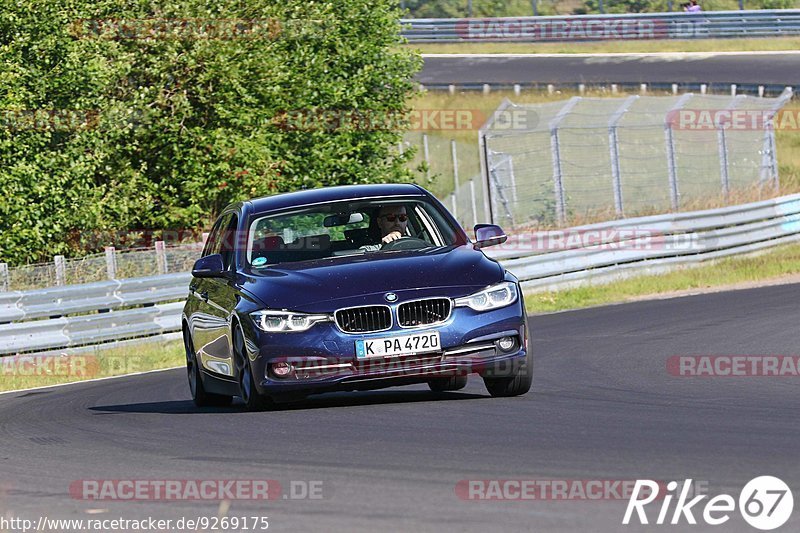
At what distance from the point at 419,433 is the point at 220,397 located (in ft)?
12.0

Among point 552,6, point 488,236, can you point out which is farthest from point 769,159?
point 552,6

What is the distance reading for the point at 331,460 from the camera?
753cm

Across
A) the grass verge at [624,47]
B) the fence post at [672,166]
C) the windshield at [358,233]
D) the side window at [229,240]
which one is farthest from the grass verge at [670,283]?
the grass verge at [624,47]

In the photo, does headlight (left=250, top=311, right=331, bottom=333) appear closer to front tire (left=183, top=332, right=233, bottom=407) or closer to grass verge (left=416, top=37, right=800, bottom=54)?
front tire (left=183, top=332, right=233, bottom=407)

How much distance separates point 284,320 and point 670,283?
46.4 feet

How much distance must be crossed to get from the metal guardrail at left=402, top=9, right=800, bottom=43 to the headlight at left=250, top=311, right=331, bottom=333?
153 ft

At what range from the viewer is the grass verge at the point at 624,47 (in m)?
53.3

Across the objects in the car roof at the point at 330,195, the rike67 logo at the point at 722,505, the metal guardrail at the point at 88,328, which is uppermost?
the rike67 logo at the point at 722,505

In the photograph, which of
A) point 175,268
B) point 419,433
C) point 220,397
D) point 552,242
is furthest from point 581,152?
point 419,433

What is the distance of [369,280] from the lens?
32.0 ft

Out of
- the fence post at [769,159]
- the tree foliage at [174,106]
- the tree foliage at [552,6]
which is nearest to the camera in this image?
the tree foliage at [174,106]

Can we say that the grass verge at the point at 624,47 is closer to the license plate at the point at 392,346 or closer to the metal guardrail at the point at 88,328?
the metal guardrail at the point at 88,328

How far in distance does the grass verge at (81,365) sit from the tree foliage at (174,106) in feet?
21.1

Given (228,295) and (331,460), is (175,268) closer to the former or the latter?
(228,295)
